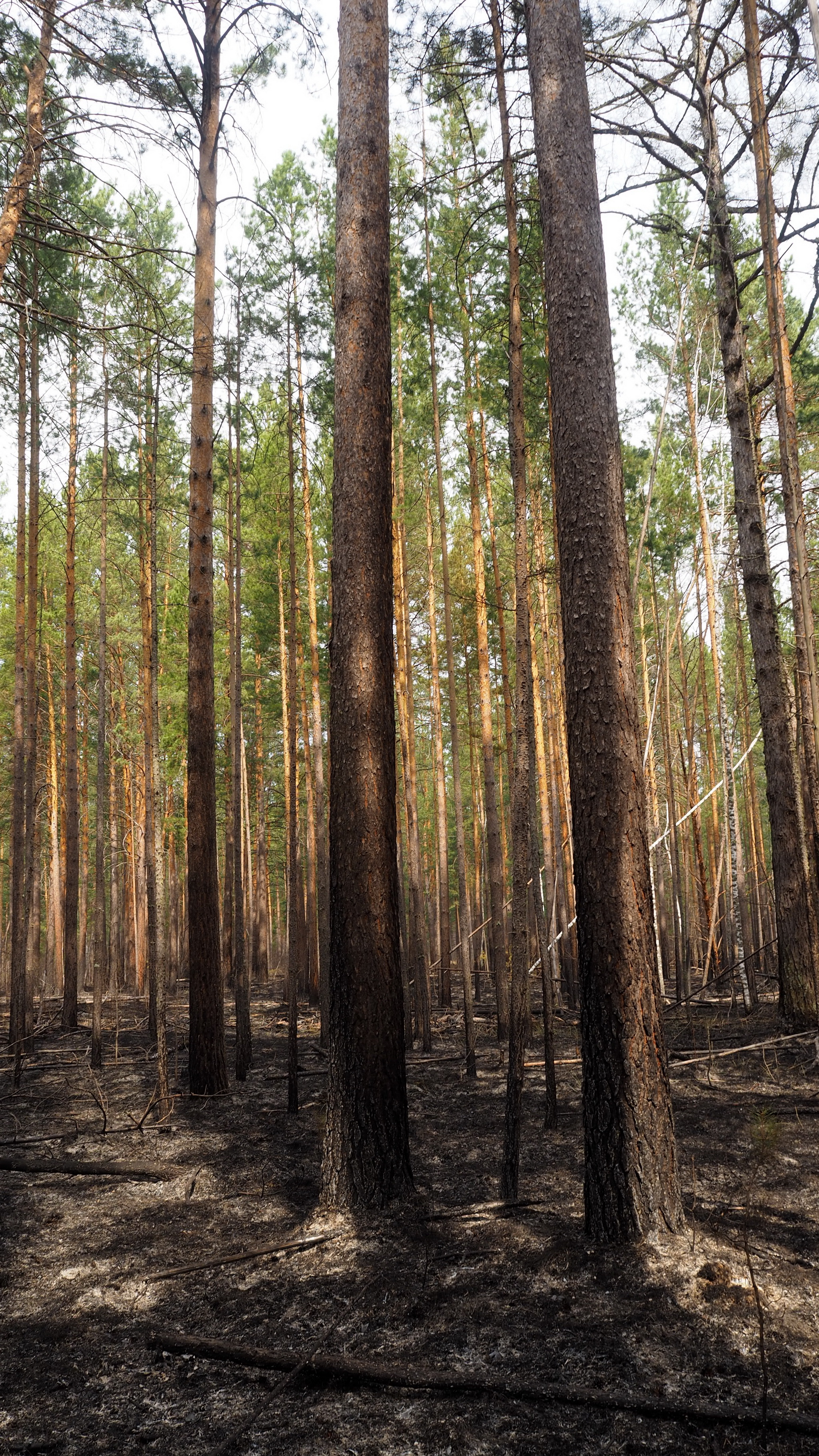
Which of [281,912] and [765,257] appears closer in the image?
[765,257]

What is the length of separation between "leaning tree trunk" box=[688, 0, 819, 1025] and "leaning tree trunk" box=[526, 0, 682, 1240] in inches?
172

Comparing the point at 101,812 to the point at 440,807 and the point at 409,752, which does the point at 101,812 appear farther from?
the point at 440,807

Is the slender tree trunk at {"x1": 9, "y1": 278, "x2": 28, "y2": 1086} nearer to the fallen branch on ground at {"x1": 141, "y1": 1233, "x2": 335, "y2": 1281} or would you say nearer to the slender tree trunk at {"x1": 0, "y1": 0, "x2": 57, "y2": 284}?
the slender tree trunk at {"x1": 0, "y1": 0, "x2": 57, "y2": 284}

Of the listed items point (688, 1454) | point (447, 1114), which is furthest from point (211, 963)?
point (688, 1454)

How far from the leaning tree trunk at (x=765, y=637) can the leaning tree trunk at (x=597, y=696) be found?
14.4 ft

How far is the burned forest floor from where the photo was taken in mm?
2594

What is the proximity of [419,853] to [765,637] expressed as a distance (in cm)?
557

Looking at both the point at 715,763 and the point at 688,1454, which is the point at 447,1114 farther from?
the point at 715,763

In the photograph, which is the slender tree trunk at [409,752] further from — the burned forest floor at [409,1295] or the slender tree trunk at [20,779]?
the slender tree trunk at [20,779]

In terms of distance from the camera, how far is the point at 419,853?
39.3 feet

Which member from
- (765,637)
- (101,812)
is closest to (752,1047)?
(765,637)

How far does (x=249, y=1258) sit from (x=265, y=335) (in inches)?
331

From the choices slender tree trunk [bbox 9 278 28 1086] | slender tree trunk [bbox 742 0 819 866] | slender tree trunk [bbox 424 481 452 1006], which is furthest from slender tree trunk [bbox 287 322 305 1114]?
slender tree trunk [bbox 424 481 452 1006]

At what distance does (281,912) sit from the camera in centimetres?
3512
